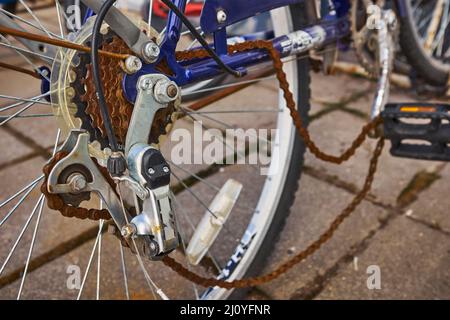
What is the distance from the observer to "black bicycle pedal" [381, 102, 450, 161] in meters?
1.67

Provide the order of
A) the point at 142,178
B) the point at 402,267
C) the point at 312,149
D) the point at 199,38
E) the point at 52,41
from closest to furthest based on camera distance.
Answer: the point at 52,41 → the point at 142,178 → the point at 199,38 → the point at 312,149 → the point at 402,267

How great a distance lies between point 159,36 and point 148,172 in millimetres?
331

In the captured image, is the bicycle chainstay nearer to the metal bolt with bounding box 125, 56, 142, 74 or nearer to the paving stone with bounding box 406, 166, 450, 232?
the metal bolt with bounding box 125, 56, 142, 74

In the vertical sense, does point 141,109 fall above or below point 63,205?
above

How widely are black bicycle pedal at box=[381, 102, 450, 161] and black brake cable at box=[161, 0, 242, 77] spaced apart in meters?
0.65

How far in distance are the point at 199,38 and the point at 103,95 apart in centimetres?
29

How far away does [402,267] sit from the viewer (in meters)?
1.84

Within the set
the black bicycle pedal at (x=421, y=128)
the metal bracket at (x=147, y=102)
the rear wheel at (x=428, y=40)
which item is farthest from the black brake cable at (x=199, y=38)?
the rear wheel at (x=428, y=40)

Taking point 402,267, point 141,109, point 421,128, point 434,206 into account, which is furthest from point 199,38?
point 434,206

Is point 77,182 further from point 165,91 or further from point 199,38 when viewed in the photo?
point 199,38
